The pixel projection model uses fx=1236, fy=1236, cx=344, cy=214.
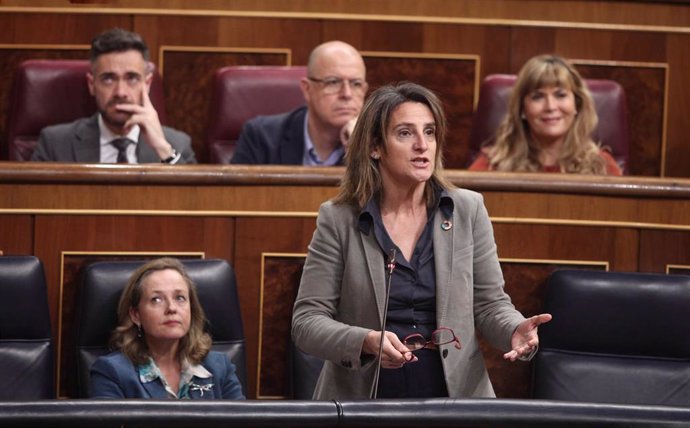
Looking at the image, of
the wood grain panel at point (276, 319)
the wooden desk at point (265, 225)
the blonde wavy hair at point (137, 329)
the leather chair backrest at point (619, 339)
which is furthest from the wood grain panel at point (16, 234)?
the leather chair backrest at point (619, 339)

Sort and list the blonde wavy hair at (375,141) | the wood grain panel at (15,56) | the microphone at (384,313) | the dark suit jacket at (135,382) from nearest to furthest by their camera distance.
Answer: the microphone at (384,313)
the blonde wavy hair at (375,141)
the dark suit jacket at (135,382)
the wood grain panel at (15,56)

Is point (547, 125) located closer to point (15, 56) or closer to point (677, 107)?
point (677, 107)

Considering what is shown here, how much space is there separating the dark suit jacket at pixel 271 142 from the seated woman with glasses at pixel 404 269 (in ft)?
1.82

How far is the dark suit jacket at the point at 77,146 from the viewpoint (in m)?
1.71

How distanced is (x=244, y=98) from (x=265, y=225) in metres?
0.46

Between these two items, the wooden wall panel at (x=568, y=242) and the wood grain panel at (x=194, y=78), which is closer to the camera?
the wooden wall panel at (x=568, y=242)

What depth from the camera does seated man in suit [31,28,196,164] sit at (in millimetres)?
1701

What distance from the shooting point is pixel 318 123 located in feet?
5.59

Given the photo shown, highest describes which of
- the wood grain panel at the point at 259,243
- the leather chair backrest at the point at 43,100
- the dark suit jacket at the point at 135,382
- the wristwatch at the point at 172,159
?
the leather chair backrest at the point at 43,100

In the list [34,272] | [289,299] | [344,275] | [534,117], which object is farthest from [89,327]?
[534,117]

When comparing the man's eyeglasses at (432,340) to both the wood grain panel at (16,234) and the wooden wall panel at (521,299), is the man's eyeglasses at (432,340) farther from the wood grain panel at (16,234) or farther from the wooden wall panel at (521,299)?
the wood grain panel at (16,234)

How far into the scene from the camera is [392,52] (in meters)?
1.97

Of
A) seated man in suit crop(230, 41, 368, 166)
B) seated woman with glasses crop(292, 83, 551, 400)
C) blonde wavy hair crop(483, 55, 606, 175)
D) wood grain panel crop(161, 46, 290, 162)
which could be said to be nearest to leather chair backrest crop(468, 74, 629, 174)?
blonde wavy hair crop(483, 55, 606, 175)

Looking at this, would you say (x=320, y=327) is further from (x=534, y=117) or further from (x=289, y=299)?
(x=534, y=117)
